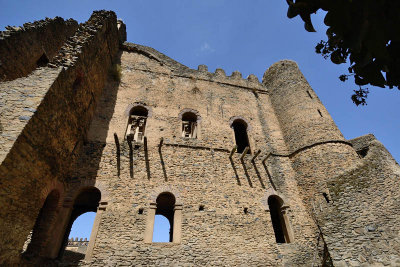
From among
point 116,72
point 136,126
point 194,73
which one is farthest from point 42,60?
point 194,73

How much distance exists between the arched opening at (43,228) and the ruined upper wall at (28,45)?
14.0 feet

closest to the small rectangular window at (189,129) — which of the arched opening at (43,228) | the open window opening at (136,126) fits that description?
the open window opening at (136,126)

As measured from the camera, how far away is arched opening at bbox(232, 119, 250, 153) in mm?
11688

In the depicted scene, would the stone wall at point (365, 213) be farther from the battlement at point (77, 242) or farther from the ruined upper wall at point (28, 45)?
the battlement at point (77, 242)

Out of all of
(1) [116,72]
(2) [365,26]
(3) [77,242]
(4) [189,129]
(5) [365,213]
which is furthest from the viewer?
(3) [77,242]

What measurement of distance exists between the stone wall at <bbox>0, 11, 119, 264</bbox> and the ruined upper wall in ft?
6.80

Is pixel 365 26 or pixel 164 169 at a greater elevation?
pixel 164 169

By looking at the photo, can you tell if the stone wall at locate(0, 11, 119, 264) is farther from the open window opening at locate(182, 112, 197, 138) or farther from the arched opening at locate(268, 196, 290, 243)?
the arched opening at locate(268, 196, 290, 243)

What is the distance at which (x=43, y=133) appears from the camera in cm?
590

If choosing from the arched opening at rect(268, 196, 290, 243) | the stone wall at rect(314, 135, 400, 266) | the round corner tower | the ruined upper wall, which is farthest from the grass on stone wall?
the stone wall at rect(314, 135, 400, 266)

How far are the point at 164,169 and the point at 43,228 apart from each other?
408 centimetres

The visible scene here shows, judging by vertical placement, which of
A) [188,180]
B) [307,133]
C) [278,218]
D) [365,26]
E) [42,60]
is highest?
[42,60]

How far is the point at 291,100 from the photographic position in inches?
469

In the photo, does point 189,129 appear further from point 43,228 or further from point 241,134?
point 43,228
